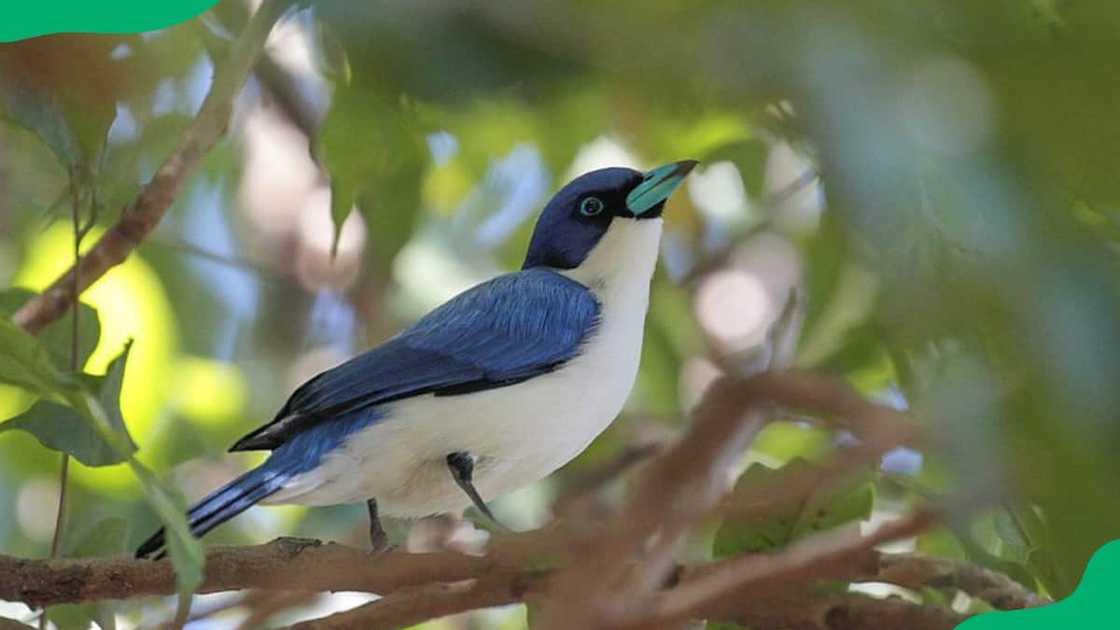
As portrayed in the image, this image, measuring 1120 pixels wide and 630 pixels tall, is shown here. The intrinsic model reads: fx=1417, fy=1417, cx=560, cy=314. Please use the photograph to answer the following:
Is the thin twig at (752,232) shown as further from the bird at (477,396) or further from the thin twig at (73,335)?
the thin twig at (73,335)

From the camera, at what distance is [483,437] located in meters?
0.61

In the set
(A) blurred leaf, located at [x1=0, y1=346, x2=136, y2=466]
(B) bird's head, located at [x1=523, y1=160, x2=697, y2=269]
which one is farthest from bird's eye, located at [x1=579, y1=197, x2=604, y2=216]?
(A) blurred leaf, located at [x1=0, y1=346, x2=136, y2=466]

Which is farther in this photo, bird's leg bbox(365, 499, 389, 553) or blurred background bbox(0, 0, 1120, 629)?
bird's leg bbox(365, 499, 389, 553)

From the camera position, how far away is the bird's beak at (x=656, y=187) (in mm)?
632

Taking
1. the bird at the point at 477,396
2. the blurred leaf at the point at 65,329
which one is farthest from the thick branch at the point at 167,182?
the bird at the point at 477,396

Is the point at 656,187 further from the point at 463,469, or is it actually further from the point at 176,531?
the point at 176,531

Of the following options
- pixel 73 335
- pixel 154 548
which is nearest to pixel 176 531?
pixel 154 548

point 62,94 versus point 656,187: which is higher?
point 62,94

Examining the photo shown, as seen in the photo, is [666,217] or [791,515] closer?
[791,515]

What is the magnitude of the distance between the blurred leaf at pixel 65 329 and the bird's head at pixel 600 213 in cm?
21

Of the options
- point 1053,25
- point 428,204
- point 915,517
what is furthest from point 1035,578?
point 428,204

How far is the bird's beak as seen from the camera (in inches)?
24.9

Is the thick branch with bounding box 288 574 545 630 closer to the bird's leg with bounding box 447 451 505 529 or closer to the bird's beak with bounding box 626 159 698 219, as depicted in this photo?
the bird's leg with bounding box 447 451 505 529

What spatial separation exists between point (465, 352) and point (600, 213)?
0.10m
